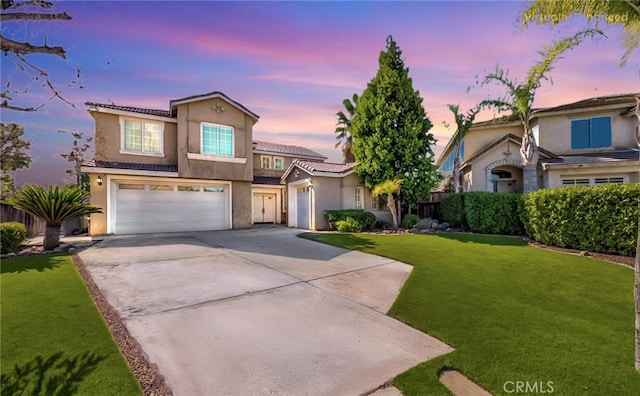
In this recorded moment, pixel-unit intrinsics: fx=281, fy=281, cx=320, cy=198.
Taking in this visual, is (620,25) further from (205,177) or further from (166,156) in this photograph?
A: (166,156)

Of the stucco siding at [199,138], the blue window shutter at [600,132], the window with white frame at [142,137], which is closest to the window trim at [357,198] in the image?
the stucco siding at [199,138]

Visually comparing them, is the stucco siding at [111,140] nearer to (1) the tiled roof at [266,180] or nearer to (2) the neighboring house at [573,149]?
(1) the tiled roof at [266,180]

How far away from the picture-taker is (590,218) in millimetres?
8273

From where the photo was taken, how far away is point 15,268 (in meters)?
6.70

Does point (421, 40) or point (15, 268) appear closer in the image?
point (15, 268)

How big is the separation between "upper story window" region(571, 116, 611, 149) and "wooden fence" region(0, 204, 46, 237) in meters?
28.0

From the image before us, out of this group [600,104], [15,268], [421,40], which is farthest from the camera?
[600,104]

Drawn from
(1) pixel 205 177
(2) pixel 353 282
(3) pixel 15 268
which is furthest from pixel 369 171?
(3) pixel 15 268

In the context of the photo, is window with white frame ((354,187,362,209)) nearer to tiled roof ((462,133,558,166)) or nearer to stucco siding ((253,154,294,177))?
tiled roof ((462,133,558,166))

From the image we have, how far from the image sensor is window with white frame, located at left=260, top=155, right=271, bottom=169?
22.6 m

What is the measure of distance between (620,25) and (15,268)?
503 inches

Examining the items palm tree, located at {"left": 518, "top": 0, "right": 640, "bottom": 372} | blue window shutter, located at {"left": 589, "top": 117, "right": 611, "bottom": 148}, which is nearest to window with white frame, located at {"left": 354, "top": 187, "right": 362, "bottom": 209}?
palm tree, located at {"left": 518, "top": 0, "right": 640, "bottom": 372}

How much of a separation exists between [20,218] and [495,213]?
2224 cm

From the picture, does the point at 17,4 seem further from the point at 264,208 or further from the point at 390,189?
the point at 264,208
